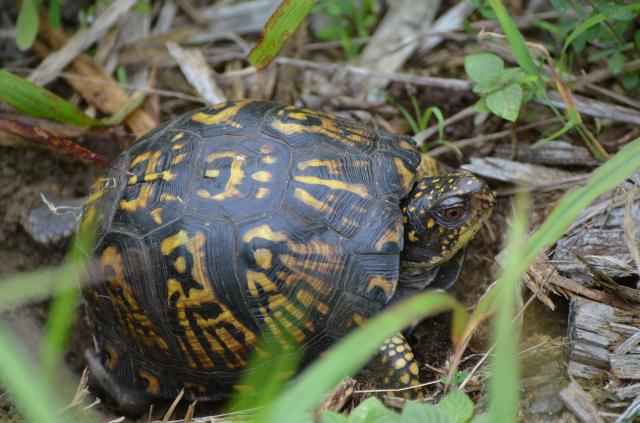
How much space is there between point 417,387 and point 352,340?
1167 millimetres

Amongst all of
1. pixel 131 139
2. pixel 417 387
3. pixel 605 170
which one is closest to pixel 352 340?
pixel 605 170

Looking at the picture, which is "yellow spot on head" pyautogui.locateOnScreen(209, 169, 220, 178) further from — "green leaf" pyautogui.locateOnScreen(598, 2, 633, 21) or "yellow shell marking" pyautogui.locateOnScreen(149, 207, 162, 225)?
"green leaf" pyautogui.locateOnScreen(598, 2, 633, 21)

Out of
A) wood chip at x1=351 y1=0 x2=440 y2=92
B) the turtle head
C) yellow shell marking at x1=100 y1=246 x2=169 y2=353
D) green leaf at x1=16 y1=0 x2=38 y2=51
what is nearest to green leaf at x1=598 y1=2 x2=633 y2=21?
the turtle head

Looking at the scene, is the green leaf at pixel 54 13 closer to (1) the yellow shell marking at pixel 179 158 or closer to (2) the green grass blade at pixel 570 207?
(1) the yellow shell marking at pixel 179 158

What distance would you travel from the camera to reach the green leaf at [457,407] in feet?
5.68

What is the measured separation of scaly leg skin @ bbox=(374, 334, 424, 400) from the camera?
7.94ft

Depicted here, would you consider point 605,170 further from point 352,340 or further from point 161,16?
point 161,16

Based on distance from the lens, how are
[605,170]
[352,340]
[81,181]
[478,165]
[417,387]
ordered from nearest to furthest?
[352,340] < [605,170] < [417,387] < [478,165] < [81,181]

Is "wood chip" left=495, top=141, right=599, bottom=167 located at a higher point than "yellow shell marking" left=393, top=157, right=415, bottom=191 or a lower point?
lower

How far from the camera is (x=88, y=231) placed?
2.71m

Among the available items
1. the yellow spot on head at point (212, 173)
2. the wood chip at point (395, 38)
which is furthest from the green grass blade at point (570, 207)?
the wood chip at point (395, 38)

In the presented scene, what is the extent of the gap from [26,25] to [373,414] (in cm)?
288

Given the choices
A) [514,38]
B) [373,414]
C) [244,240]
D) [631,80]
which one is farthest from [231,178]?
[631,80]

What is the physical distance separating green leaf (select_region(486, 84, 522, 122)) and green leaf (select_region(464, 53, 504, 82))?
0.25ft
